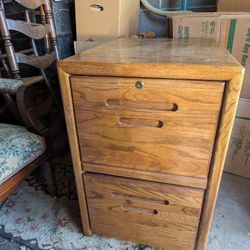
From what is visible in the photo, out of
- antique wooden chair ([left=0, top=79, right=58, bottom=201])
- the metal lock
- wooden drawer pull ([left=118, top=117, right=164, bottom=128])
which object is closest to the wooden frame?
antique wooden chair ([left=0, top=79, right=58, bottom=201])

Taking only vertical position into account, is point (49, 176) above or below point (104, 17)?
below

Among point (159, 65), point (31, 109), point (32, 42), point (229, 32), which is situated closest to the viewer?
point (159, 65)

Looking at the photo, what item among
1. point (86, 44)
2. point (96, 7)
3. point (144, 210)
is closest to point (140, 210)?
point (144, 210)

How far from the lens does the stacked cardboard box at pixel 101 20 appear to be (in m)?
1.09

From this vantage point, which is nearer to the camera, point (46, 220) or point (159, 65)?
point (159, 65)

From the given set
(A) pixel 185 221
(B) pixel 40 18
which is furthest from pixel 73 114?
(B) pixel 40 18

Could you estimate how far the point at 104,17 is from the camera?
1.11m

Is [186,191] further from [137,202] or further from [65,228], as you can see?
[65,228]

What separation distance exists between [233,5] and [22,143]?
1062 millimetres

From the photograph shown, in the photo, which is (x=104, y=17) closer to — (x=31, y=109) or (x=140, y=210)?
(x=31, y=109)

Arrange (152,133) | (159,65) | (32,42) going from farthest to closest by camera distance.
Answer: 1. (32,42)
2. (152,133)
3. (159,65)

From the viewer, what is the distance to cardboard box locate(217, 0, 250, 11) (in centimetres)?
106

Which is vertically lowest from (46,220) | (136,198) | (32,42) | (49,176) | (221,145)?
(46,220)

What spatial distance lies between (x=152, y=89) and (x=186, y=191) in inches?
13.2
